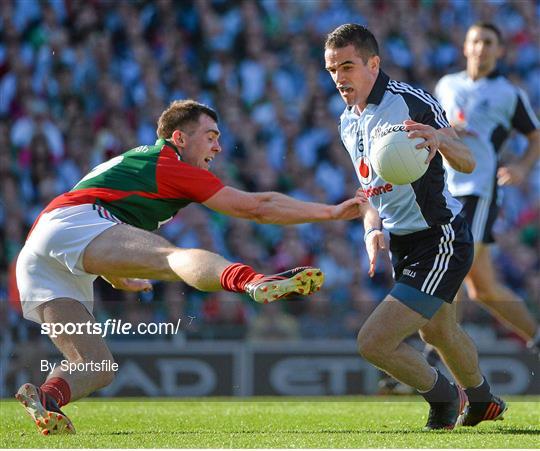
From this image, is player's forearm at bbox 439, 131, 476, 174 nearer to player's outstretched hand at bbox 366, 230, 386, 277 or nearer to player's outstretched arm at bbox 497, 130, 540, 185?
player's outstretched hand at bbox 366, 230, 386, 277

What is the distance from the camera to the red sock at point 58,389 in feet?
21.8

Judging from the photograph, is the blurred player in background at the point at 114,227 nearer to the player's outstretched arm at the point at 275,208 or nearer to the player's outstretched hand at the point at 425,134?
the player's outstretched arm at the point at 275,208

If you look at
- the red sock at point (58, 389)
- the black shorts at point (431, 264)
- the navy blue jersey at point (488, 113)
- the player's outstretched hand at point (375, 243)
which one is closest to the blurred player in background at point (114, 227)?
the red sock at point (58, 389)

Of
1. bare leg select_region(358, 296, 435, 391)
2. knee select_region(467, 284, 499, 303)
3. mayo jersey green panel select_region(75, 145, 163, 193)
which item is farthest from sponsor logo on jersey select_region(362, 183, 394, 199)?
knee select_region(467, 284, 499, 303)

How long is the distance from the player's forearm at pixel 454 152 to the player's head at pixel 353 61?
688 mm

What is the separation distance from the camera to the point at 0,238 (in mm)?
13125

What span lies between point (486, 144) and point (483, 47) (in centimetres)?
84

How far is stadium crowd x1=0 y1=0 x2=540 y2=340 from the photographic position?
44.3 ft

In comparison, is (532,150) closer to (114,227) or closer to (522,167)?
(522,167)

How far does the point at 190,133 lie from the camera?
7336 mm

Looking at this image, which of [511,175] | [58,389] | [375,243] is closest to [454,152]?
[375,243]

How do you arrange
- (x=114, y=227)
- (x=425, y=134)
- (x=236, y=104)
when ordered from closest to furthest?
(x=425, y=134)
(x=114, y=227)
(x=236, y=104)

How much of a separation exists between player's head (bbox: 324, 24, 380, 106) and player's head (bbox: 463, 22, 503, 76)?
2.99 m

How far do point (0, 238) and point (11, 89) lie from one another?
2072 millimetres
